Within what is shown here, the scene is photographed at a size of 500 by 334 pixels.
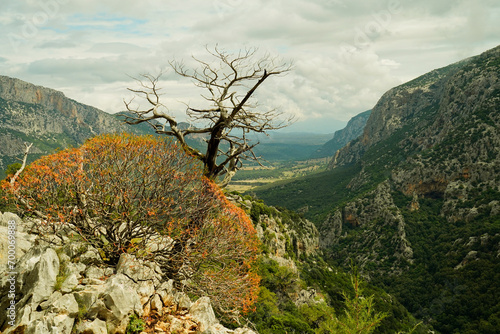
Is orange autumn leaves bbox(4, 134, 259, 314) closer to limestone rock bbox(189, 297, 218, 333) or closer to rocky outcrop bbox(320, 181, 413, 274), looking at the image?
limestone rock bbox(189, 297, 218, 333)

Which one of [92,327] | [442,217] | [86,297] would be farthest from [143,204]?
[442,217]

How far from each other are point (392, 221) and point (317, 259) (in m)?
37.5

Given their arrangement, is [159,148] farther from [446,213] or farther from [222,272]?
[446,213]

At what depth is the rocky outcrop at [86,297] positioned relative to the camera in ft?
24.8

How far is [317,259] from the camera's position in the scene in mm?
70438

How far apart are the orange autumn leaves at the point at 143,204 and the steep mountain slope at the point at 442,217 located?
6220cm

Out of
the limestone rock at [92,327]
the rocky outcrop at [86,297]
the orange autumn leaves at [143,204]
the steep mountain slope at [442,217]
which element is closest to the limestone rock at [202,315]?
the rocky outcrop at [86,297]

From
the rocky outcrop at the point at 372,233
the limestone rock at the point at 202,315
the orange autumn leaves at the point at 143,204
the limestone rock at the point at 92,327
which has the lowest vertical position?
the rocky outcrop at the point at 372,233

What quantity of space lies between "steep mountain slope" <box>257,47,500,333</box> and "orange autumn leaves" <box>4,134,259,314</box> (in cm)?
6220

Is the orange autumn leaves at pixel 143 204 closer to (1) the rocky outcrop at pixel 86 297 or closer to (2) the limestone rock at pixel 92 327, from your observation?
(1) the rocky outcrop at pixel 86 297

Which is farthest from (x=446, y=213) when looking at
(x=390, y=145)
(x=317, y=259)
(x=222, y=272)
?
(x=222, y=272)

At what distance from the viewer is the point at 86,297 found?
328 inches

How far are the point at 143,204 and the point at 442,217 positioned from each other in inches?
4114

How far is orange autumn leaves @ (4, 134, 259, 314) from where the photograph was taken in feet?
35.2
